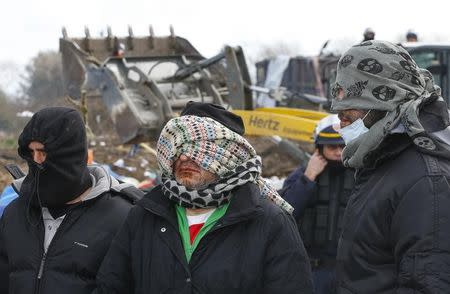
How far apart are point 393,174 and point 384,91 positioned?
0.29 metres

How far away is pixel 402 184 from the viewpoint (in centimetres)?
226

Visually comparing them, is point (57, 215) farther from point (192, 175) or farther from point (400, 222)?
point (400, 222)

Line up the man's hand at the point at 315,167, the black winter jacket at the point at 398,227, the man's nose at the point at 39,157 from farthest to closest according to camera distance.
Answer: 1. the man's hand at the point at 315,167
2. the man's nose at the point at 39,157
3. the black winter jacket at the point at 398,227

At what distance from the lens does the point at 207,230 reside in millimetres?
2674

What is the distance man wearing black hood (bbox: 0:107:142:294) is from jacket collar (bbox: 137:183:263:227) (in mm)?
388

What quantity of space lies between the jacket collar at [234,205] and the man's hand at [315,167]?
1.36 meters

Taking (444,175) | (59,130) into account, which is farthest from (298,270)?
(59,130)

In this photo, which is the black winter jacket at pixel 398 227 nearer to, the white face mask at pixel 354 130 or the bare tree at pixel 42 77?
the white face mask at pixel 354 130

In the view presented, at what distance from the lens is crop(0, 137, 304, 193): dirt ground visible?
11828 millimetres

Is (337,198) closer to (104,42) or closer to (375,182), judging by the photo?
(375,182)

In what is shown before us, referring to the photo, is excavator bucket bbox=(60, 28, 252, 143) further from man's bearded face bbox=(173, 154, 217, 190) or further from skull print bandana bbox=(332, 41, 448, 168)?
skull print bandana bbox=(332, 41, 448, 168)

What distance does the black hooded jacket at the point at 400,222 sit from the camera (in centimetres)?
212

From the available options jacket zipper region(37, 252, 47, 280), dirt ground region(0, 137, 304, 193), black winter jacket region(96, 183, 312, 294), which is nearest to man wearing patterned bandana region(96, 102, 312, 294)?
black winter jacket region(96, 183, 312, 294)

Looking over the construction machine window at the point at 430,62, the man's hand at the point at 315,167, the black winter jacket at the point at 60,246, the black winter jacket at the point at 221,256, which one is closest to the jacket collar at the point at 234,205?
the black winter jacket at the point at 221,256
